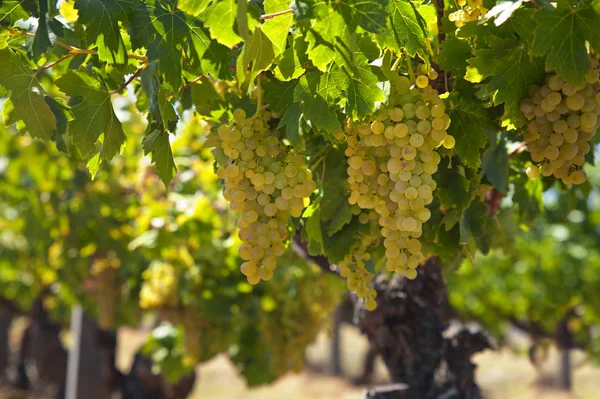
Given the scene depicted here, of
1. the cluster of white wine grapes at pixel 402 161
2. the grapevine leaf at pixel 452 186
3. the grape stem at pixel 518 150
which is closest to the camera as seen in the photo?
the cluster of white wine grapes at pixel 402 161

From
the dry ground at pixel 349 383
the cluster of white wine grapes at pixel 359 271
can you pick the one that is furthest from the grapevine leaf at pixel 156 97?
the dry ground at pixel 349 383

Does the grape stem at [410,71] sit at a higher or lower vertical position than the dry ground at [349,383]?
higher

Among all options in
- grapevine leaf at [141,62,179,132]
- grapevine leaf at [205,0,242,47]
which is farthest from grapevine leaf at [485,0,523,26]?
grapevine leaf at [141,62,179,132]

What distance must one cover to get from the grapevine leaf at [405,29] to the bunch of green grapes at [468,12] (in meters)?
0.10

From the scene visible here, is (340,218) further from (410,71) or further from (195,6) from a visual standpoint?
(195,6)

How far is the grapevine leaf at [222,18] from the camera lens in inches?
50.9

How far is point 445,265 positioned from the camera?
2242 mm

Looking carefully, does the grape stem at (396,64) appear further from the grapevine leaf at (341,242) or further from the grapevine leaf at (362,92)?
the grapevine leaf at (341,242)

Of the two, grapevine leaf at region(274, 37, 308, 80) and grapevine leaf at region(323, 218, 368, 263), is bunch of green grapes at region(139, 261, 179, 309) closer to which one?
grapevine leaf at region(323, 218, 368, 263)

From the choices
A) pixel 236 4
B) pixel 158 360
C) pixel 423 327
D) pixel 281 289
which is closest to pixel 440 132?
pixel 236 4

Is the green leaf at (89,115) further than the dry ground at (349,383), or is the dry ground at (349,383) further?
the dry ground at (349,383)

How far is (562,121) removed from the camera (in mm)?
1448

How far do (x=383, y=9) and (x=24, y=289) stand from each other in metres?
9.65

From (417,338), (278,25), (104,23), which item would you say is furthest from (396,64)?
(417,338)
